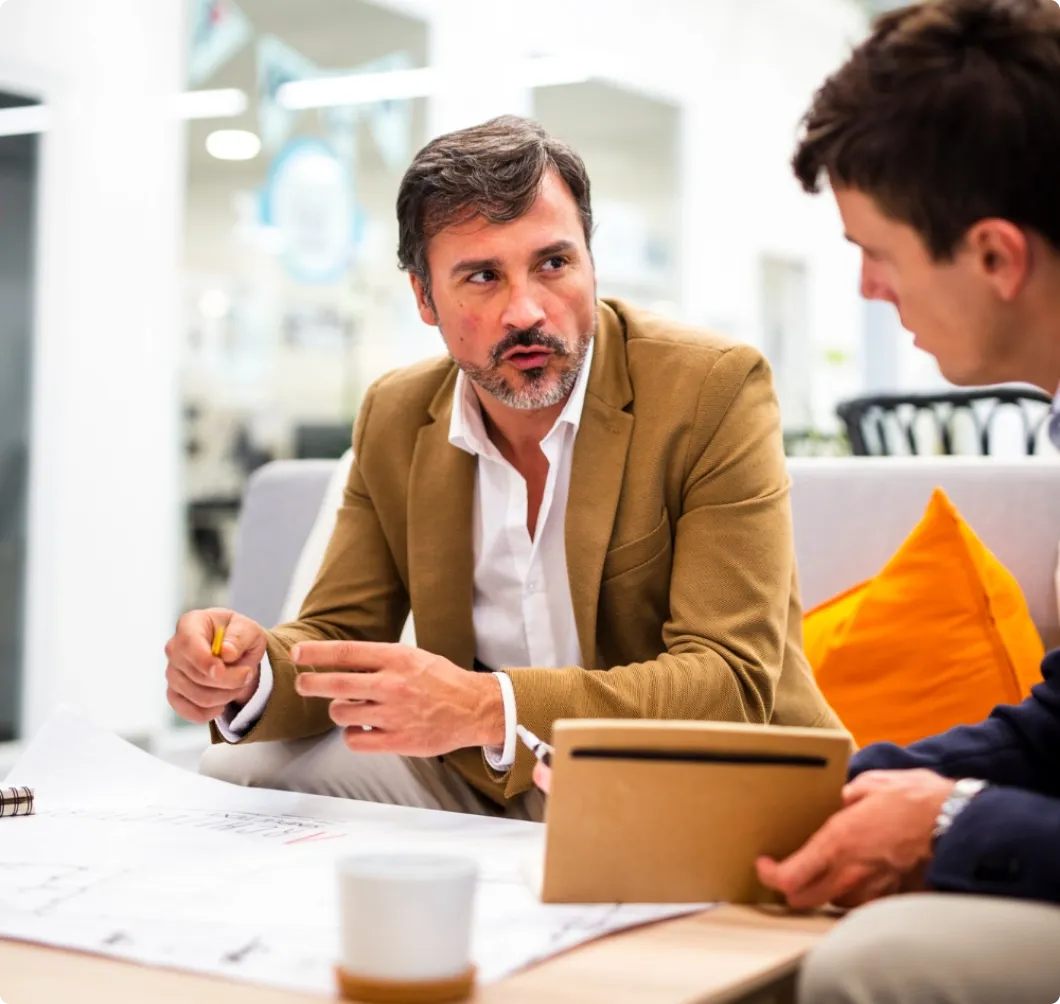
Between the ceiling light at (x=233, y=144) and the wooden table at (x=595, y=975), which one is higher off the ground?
the ceiling light at (x=233, y=144)

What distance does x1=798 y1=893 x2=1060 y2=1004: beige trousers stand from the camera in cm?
84

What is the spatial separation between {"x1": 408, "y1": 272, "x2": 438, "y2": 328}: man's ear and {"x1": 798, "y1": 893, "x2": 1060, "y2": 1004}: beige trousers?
1270 millimetres

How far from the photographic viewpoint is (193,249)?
4770 mm

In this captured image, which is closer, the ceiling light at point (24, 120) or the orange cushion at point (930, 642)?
the orange cushion at point (930, 642)

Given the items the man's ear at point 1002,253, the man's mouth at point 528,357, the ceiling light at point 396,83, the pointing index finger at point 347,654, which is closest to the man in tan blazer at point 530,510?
the man's mouth at point 528,357

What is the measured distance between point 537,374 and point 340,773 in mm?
568

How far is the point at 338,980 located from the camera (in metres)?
0.86

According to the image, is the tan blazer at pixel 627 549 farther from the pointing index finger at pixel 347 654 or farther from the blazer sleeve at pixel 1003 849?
the blazer sleeve at pixel 1003 849

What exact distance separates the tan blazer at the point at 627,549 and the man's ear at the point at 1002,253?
1.94ft

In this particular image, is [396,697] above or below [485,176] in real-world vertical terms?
below

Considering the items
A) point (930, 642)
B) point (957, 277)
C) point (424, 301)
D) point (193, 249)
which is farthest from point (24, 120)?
point (957, 277)

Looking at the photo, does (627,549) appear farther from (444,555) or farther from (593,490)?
(444,555)

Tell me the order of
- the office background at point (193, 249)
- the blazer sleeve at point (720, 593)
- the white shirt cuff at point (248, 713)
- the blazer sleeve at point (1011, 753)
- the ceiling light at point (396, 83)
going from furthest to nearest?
1. the ceiling light at point (396, 83)
2. the office background at point (193, 249)
3. the white shirt cuff at point (248, 713)
4. the blazer sleeve at point (720, 593)
5. the blazer sleeve at point (1011, 753)

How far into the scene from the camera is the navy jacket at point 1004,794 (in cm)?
97
